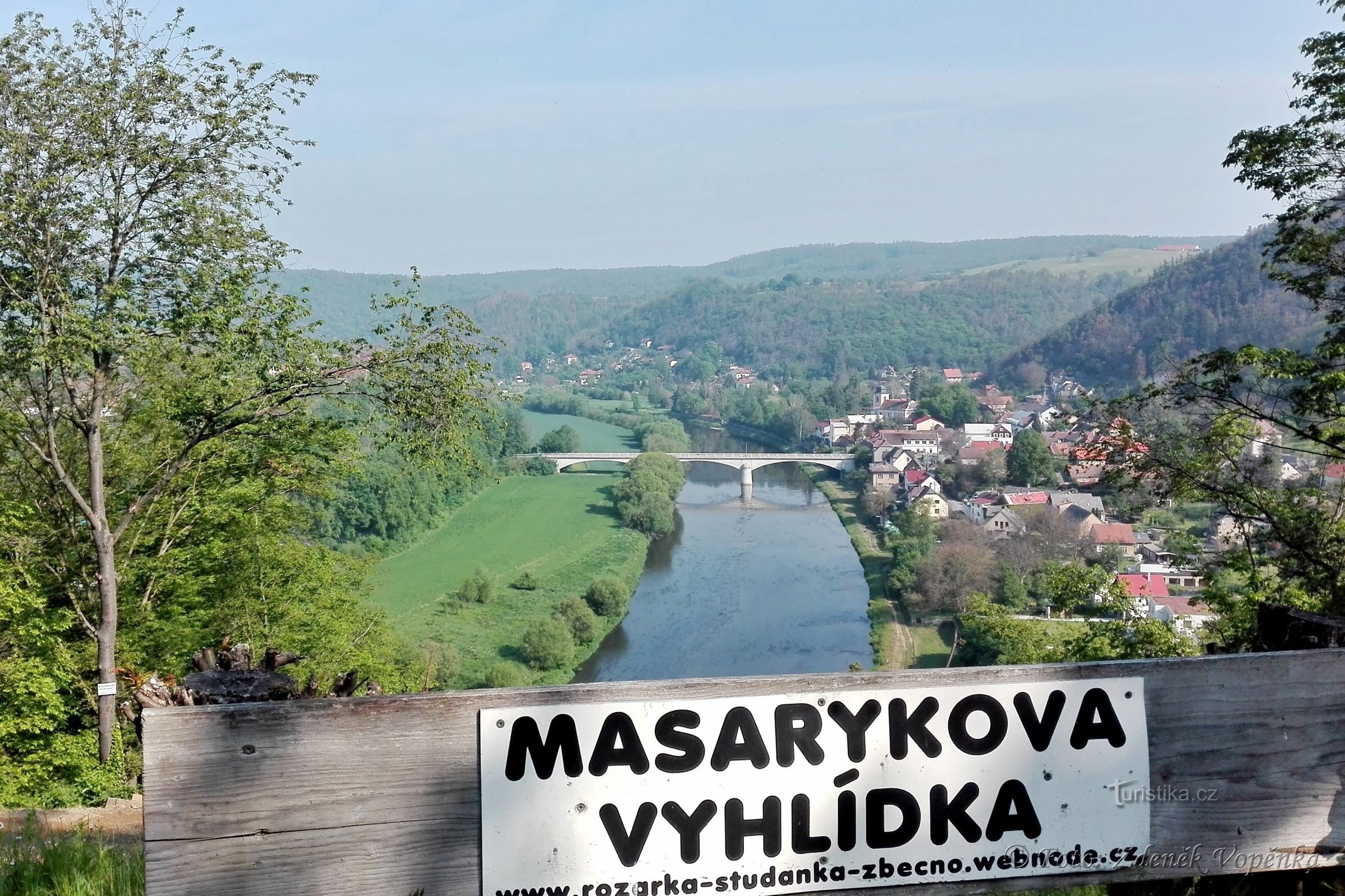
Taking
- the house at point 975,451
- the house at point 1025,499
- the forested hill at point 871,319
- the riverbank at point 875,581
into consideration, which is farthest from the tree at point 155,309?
the forested hill at point 871,319

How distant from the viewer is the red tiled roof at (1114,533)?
2614cm

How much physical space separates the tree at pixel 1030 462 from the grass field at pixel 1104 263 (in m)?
100

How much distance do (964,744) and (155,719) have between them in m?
1.09

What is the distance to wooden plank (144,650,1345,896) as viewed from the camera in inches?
57.1

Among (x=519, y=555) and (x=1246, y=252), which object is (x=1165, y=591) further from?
(x=1246, y=252)

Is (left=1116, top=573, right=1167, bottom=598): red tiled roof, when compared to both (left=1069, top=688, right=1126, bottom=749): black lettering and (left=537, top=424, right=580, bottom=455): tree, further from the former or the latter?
(left=537, top=424, right=580, bottom=455): tree

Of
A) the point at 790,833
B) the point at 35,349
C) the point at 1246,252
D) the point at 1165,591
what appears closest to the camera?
the point at 790,833

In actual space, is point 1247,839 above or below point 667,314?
below

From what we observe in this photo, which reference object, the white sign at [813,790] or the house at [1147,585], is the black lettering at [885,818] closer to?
the white sign at [813,790]

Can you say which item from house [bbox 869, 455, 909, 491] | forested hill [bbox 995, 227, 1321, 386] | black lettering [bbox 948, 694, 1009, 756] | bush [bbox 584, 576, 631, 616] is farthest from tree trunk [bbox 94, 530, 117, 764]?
forested hill [bbox 995, 227, 1321, 386]

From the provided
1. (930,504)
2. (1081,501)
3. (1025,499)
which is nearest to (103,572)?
(1081,501)

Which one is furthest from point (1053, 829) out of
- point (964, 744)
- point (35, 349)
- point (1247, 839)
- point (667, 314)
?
point (667, 314)

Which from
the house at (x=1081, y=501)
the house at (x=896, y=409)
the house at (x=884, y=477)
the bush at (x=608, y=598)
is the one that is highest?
the house at (x=896, y=409)

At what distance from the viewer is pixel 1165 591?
23.2 metres
